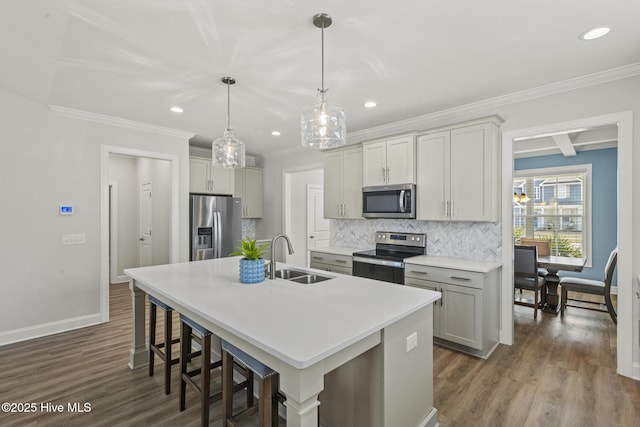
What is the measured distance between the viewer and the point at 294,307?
1.68 meters

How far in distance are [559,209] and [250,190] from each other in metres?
5.83

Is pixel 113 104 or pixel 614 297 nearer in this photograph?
pixel 113 104

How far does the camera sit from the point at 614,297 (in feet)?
16.2

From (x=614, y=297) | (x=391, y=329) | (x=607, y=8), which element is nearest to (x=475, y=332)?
(x=391, y=329)

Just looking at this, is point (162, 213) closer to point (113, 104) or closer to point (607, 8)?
point (113, 104)

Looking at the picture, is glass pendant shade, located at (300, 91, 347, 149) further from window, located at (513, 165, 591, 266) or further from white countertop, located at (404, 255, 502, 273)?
window, located at (513, 165, 591, 266)

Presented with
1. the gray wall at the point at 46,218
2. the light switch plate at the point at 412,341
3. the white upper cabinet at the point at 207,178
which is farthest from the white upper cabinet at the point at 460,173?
the gray wall at the point at 46,218

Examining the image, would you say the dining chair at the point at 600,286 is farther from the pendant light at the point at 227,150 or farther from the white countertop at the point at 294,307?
the pendant light at the point at 227,150

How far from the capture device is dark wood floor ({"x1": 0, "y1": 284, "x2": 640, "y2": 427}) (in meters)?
2.08

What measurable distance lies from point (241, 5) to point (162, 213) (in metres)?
3.95

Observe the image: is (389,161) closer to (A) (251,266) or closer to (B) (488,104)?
(B) (488,104)

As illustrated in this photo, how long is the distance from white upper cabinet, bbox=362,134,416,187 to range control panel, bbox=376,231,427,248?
0.72 m

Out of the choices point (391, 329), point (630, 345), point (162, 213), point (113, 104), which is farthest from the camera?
point (162, 213)

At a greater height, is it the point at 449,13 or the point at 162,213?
the point at 449,13
